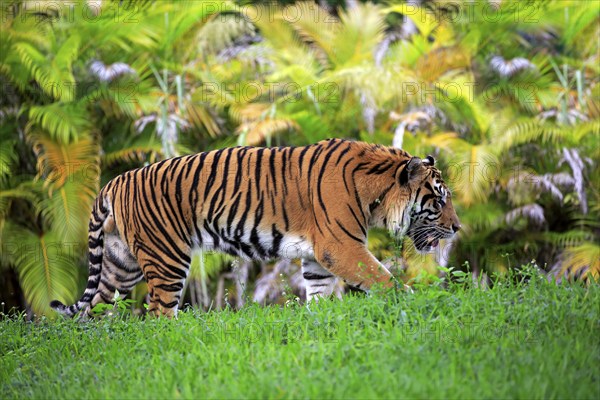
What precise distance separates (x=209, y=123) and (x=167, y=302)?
6.15 metres

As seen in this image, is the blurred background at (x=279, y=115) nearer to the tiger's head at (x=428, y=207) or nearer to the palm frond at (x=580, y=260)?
the palm frond at (x=580, y=260)

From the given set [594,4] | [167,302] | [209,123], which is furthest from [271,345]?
[594,4]

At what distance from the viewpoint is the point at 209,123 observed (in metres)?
13.2

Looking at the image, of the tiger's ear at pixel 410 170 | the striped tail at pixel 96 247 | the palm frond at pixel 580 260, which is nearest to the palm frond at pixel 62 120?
the striped tail at pixel 96 247

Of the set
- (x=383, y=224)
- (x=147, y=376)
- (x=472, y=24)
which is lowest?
(x=147, y=376)

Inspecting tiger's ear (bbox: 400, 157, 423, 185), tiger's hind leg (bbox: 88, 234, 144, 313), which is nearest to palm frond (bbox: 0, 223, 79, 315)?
tiger's hind leg (bbox: 88, 234, 144, 313)

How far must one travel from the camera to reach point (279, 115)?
12656 millimetres

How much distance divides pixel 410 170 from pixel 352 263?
0.86 meters

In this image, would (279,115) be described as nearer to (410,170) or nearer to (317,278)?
(317,278)

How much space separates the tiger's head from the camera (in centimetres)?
716

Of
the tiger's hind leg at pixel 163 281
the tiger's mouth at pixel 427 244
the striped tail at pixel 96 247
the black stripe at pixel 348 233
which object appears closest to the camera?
the black stripe at pixel 348 233

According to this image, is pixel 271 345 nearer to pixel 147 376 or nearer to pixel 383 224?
pixel 147 376

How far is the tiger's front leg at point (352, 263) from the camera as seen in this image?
6809 millimetres

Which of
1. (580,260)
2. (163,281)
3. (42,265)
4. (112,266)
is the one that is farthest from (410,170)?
(42,265)
